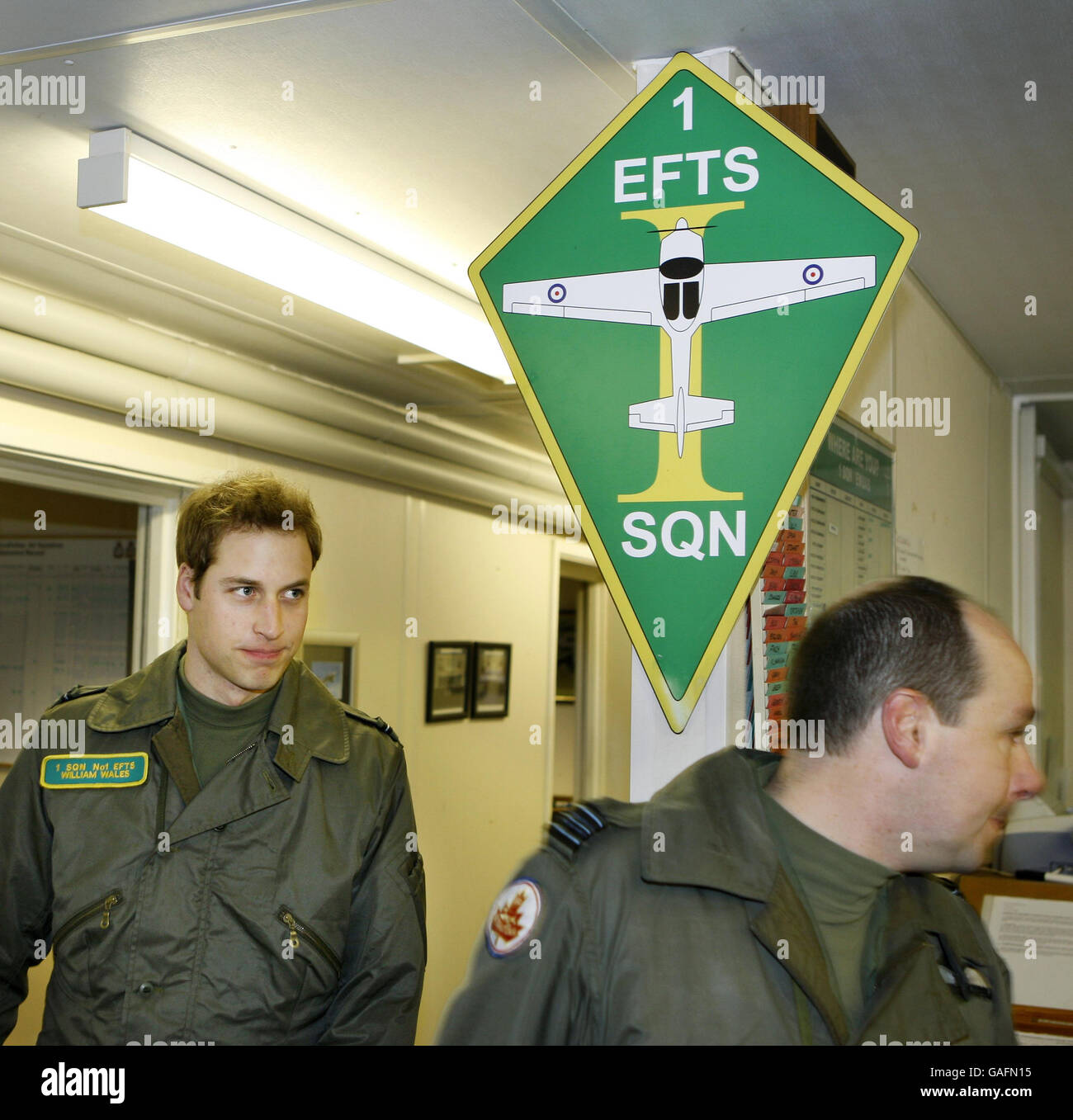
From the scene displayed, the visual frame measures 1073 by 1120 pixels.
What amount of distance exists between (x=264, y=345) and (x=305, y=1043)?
252 centimetres

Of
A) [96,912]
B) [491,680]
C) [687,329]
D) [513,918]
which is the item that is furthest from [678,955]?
[491,680]

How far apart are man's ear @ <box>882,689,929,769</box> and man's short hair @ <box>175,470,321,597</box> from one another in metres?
1.20

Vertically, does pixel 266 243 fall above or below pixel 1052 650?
above

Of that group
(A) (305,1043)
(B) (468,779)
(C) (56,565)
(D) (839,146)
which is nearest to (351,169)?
(D) (839,146)

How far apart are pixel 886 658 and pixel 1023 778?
0.23 m

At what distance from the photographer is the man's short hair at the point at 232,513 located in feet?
7.03

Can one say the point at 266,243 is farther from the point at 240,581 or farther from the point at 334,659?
the point at 334,659

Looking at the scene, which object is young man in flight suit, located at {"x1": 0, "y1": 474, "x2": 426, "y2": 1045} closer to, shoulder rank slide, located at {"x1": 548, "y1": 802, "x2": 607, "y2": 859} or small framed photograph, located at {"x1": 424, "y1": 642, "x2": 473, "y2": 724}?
shoulder rank slide, located at {"x1": 548, "y1": 802, "x2": 607, "y2": 859}

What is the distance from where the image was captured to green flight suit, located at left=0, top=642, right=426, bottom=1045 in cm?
188

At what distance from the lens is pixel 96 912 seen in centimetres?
191

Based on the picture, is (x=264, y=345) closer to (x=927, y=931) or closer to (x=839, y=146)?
(x=839, y=146)

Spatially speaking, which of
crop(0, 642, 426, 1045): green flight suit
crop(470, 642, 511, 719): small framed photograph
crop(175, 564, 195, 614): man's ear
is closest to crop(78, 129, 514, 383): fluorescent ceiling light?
crop(175, 564, 195, 614): man's ear

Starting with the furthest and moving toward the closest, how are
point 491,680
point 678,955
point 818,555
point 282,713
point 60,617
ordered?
point 491,680 < point 60,617 < point 818,555 < point 282,713 < point 678,955

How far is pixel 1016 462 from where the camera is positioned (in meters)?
5.05
